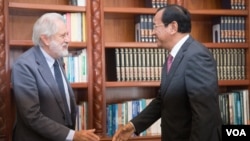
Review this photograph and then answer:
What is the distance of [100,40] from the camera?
3088 mm

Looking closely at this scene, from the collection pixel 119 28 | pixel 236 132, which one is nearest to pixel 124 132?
pixel 236 132

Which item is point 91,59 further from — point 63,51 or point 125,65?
point 63,51

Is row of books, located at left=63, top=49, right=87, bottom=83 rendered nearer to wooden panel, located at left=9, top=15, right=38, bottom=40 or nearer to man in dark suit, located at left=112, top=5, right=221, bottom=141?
wooden panel, located at left=9, top=15, right=38, bottom=40

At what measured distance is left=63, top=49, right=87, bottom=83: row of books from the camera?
3061 mm

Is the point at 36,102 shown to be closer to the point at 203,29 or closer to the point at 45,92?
the point at 45,92

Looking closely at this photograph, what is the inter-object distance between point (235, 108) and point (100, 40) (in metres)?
1.35

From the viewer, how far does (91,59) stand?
308 cm

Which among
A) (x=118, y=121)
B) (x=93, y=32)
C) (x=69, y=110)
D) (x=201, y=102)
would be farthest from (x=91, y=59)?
(x=201, y=102)

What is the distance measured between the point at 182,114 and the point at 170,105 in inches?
3.2

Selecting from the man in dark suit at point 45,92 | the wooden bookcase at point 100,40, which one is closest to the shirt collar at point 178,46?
the man in dark suit at point 45,92

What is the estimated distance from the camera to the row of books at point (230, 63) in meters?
3.39

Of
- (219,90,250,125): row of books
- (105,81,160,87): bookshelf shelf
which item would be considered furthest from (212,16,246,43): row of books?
(105,81,160,87): bookshelf shelf

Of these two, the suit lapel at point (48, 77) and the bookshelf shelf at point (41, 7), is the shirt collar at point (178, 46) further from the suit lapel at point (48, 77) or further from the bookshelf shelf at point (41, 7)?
the bookshelf shelf at point (41, 7)

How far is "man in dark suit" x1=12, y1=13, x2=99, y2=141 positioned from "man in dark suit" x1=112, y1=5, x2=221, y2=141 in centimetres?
51
